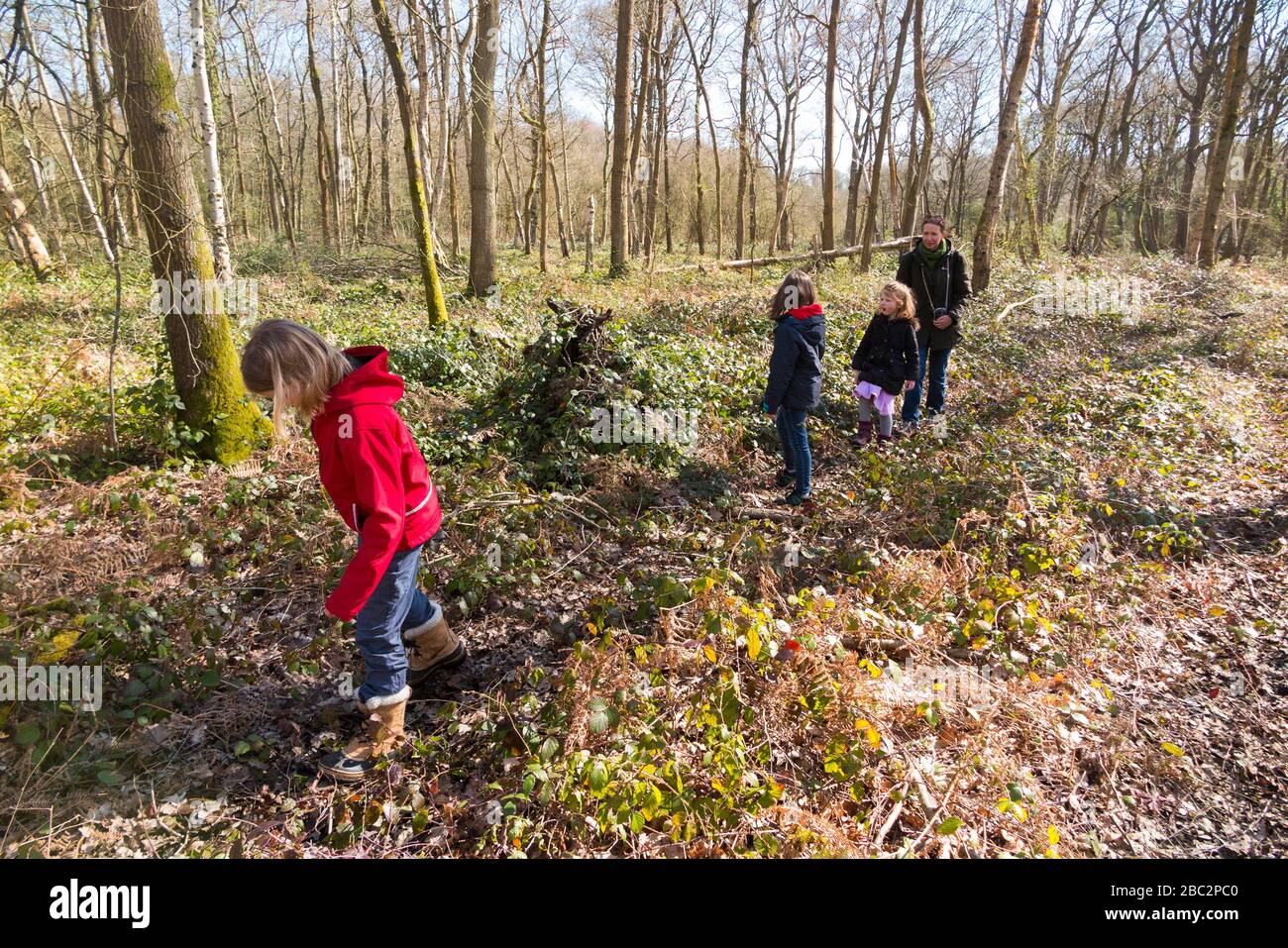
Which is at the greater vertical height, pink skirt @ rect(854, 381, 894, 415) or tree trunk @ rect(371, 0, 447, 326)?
tree trunk @ rect(371, 0, 447, 326)

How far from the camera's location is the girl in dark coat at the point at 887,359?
6.16m

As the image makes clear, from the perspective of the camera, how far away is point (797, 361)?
5.27m

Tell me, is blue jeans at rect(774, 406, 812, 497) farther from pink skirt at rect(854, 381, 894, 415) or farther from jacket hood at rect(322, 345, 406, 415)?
jacket hood at rect(322, 345, 406, 415)

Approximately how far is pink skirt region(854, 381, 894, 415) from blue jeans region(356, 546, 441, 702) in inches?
196

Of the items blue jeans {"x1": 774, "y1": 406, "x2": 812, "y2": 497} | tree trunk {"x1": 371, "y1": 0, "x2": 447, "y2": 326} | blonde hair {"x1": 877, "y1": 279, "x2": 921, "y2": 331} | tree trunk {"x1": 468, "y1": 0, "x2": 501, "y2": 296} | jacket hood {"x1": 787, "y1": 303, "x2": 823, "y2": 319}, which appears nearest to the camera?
jacket hood {"x1": 787, "y1": 303, "x2": 823, "y2": 319}

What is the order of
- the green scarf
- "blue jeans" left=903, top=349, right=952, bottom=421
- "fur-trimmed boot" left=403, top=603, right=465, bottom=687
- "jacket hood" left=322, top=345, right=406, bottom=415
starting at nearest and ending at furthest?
1. "jacket hood" left=322, top=345, right=406, bottom=415
2. "fur-trimmed boot" left=403, top=603, right=465, bottom=687
3. the green scarf
4. "blue jeans" left=903, top=349, right=952, bottom=421

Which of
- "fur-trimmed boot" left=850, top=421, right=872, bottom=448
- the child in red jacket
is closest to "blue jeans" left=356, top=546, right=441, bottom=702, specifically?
the child in red jacket

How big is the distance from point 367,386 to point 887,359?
5.13 metres

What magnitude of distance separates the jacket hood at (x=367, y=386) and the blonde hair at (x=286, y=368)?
5 centimetres

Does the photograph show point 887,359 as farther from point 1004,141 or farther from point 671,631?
point 1004,141

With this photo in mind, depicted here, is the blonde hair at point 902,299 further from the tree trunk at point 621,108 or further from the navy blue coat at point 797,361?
the tree trunk at point 621,108

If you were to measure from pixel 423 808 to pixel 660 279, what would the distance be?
13.8 meters

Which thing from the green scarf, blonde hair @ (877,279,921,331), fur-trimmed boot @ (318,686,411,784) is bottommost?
fur-trimmed boot @ (318,686,411,784)

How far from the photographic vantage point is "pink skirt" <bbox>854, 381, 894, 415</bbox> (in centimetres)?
A: 645
